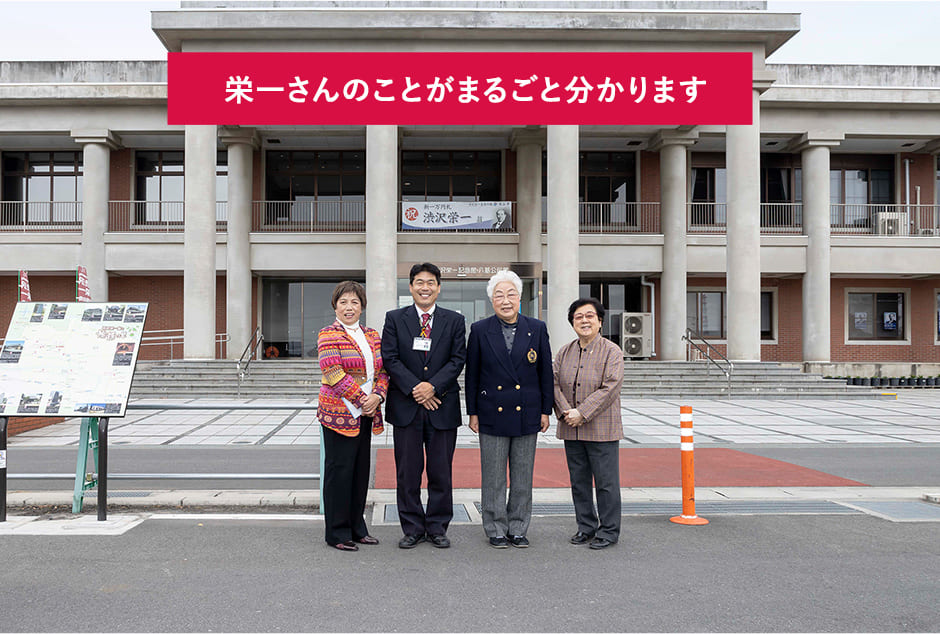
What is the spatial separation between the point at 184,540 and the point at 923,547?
18.1 ft

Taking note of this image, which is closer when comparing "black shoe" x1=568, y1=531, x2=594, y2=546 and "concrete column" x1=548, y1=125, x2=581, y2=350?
"black shoe" x1=568, y1=531, x2=594, y2=546

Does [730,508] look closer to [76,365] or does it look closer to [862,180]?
[76,365]

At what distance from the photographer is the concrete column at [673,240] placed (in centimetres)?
2734

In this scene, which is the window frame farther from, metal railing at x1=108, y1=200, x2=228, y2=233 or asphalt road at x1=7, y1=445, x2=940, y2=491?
metal railing at x1=108, y1=200, x2=228, y2=233

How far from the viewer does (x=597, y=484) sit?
5.68m

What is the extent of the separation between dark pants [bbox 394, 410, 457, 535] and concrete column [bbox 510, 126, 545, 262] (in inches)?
858

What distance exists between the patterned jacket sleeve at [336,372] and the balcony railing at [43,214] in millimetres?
27857

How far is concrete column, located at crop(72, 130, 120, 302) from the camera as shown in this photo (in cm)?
2656

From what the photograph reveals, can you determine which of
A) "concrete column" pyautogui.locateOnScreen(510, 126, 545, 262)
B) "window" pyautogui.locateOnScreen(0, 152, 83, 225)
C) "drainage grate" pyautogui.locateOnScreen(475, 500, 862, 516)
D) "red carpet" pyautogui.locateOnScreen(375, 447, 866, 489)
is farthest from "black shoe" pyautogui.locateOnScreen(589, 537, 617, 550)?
"window" pyautogui.locateOnScreen(0, 152, 83, 225)

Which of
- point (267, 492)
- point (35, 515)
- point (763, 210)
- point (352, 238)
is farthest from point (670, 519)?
point (763, 210)

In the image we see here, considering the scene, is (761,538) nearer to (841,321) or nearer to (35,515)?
(35,515)

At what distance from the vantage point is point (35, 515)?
6551 mm

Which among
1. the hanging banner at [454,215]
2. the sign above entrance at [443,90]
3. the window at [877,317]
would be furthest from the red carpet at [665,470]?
the window at [877,317]

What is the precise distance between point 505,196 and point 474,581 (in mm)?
25540
